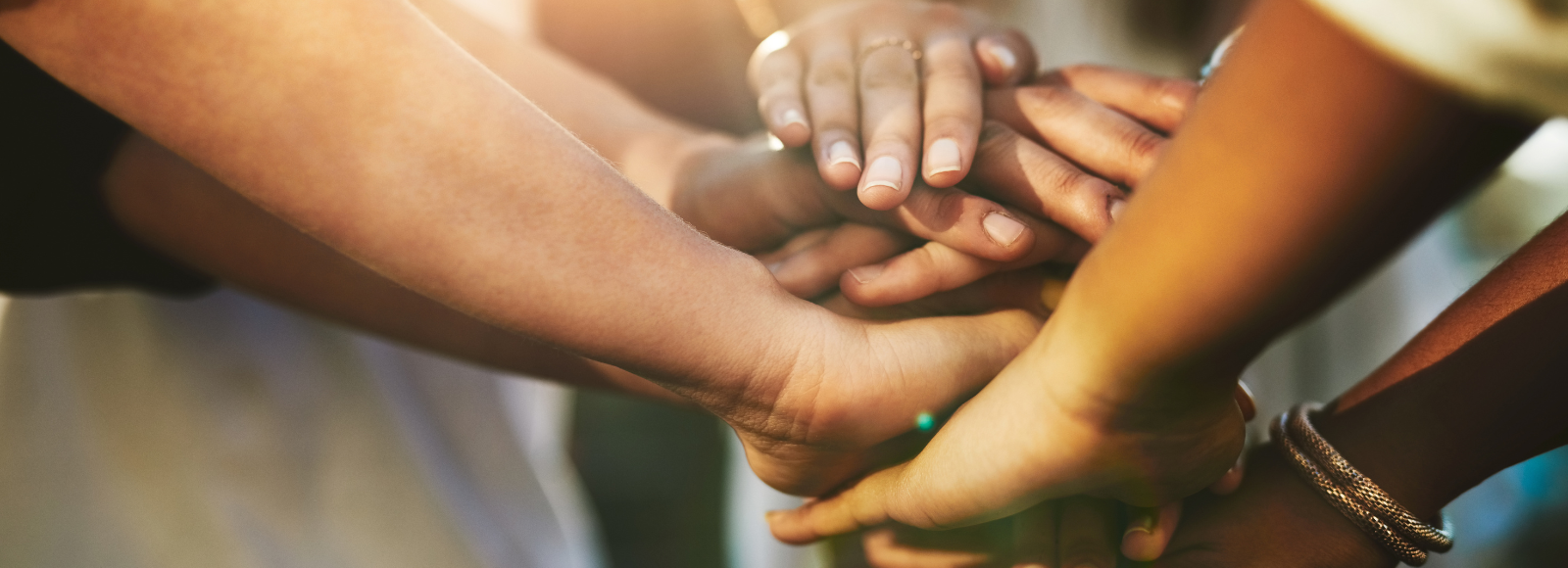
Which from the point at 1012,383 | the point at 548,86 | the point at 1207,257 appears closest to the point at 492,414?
the point at 548,86

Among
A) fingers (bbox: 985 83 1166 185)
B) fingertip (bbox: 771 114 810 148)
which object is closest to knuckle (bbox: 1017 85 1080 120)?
fingers (bbox: 985 83 1166 185)

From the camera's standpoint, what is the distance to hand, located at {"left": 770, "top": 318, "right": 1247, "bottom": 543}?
49 centimetres

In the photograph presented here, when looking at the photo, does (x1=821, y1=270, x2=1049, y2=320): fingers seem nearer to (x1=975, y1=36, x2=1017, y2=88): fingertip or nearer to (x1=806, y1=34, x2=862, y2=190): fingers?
(x1=806, y1=34, x2=862, y2=190): fingers

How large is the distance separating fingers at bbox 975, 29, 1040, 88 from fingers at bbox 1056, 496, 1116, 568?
1.41 ft

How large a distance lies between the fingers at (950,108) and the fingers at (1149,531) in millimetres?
319

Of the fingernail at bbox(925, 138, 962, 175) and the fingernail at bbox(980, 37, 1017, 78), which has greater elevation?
the fingernail at bbox(980, 37, 1017, 78)

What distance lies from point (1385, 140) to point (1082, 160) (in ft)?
1.23

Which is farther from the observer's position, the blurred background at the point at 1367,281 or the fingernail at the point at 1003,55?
the blurred background at the point at 1367,281

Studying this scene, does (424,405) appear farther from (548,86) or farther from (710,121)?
(710,121)

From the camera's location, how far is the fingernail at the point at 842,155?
0.65m

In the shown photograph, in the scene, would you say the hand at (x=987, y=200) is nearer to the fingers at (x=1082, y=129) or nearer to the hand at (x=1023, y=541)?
the fingers at (x=1082, y=129)

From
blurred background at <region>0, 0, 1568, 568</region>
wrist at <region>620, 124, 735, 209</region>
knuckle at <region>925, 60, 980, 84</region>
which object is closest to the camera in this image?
knuckle at <region>925, 60, 980, 84</region>

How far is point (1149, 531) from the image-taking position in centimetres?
63

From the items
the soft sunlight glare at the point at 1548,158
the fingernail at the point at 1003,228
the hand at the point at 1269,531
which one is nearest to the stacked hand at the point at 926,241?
the fingernail at the point at 1003,228
